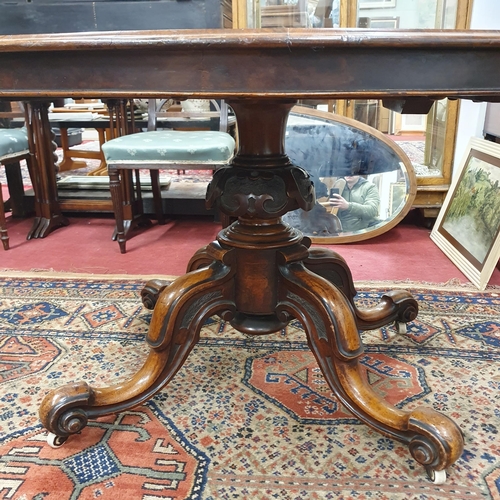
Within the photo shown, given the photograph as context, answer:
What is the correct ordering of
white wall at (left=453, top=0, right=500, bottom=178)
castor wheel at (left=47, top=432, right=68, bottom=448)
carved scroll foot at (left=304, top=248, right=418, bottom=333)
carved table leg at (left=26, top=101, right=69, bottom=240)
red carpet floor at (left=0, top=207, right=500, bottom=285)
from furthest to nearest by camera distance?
carved table leg at (left=26, top=101, right=69, bottom=240) → white wall at (left=453, top=0, right=500, bottom=178) → red carpet floor at (left=0, top=207, right=500, bottom=285) → carved scroll foot at (left=304, top=248, right=418, bottom=333) → castor wheel at (left=47, top=432, right=68, bottom=448)

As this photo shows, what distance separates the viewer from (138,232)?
8.21 ft

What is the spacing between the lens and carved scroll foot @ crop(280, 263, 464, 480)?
842mm

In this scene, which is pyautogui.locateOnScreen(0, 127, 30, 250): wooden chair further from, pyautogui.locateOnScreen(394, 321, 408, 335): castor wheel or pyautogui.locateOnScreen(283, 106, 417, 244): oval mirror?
pyautogui.locateOnScreen(394, 321, 408, 335): castor wheel

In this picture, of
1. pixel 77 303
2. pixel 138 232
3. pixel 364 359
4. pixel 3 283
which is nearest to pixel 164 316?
pixel 364 359

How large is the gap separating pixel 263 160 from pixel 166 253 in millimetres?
1220

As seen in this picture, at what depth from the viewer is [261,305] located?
1.07m

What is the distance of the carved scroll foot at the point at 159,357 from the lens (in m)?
0.93

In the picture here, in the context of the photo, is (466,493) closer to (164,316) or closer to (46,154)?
(164,316)

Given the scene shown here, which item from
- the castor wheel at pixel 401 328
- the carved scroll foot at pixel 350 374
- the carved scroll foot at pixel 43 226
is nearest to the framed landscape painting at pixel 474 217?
the castor wheel at pixel 401 328

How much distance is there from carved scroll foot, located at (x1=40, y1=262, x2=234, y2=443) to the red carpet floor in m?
0.88

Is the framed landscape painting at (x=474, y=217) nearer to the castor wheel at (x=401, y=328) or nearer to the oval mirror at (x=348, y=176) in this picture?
the oval mirror at (x=348, y=176)

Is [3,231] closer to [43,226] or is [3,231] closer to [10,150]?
[43,226]

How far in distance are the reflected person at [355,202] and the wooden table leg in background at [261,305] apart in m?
1.19

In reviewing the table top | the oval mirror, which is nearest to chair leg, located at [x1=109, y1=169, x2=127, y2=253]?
the oval mirror
